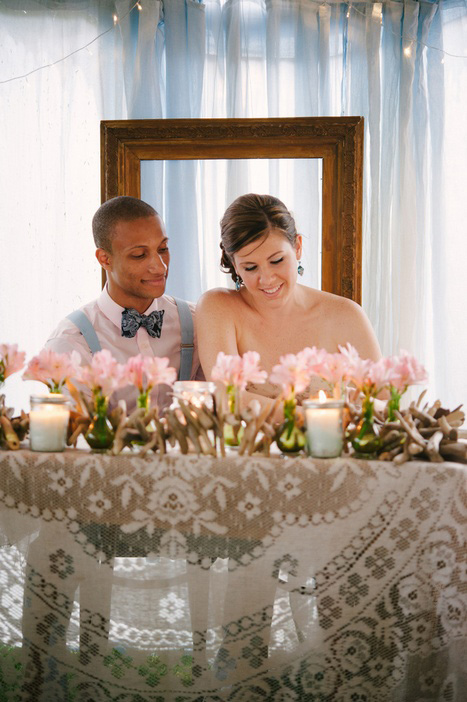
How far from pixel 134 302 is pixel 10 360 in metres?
1.10

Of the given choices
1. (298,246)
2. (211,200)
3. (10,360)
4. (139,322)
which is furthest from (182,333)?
(10,360)

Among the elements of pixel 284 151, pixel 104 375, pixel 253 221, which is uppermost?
pixel 284 151

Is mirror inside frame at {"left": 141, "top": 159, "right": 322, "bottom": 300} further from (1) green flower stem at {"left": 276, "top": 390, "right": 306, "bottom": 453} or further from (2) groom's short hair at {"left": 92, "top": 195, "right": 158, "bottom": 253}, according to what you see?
(1) green flower stem at {"left": 276, "top": 390, "right": 306, "bottom": 453}

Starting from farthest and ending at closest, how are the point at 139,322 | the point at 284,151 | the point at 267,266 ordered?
the point at 284,151 → the point at 139,322 → the point at 267,266

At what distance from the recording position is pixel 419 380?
4.76 feet

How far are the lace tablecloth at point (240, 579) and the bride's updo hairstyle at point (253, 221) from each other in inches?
48.7

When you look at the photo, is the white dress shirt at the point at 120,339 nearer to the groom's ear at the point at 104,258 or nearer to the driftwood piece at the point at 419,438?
the groom's ear at the point at 104,258

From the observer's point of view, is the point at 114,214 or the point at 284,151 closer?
the point at 114,214

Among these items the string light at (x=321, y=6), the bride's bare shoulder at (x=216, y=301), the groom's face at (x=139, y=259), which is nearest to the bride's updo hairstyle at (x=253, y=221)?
the bride's bare shoulder at (x=216, y=301)

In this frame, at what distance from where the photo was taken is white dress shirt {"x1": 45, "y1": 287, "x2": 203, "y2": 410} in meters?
2.51

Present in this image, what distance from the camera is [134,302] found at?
269 cm

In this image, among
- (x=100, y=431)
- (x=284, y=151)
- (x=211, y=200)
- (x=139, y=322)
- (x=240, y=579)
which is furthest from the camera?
(x=211, y=200)

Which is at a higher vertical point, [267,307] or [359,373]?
[267,307]

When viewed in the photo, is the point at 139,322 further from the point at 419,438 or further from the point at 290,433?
the point at 419,438
